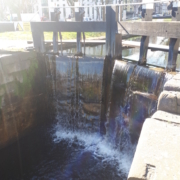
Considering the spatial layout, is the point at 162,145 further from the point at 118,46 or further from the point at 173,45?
the point at 118,46

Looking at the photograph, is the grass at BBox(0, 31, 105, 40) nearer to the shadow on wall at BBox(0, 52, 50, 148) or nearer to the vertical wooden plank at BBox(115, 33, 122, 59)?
the shadow on wall at BBox(0, 52, 50, 148)

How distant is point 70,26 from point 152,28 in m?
2.68

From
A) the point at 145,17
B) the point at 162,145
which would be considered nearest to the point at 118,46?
the point at 145,17

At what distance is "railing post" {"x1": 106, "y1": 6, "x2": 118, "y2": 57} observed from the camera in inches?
207

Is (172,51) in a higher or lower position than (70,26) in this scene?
lower

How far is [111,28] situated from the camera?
539 cm

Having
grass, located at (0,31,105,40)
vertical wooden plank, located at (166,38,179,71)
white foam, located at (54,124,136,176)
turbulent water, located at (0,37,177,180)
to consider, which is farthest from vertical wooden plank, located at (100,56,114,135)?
grass, located at (0,31,105,40)

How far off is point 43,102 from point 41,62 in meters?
1.34

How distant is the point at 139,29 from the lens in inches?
183

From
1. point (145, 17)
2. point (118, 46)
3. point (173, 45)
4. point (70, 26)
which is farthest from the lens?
point (70, 26)

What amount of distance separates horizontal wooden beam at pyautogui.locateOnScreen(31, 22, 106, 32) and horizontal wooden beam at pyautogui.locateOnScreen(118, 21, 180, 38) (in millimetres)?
753

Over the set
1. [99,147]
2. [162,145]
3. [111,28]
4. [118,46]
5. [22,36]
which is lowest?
[99,147]

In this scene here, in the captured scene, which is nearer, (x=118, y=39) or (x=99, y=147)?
(x=118, y=39)

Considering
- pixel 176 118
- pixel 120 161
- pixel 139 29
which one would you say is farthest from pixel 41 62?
pixel 176 118
